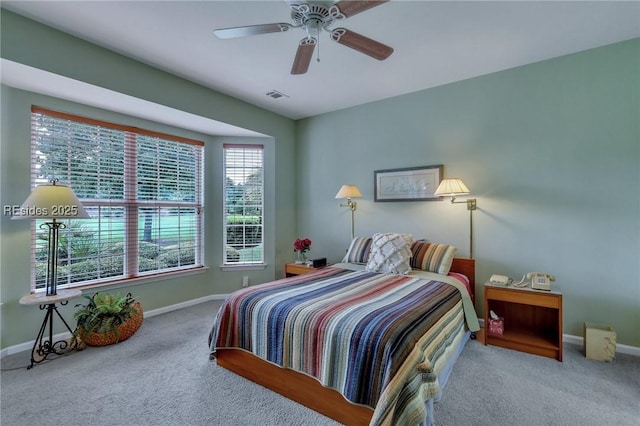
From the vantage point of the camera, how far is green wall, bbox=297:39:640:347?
8.62ft

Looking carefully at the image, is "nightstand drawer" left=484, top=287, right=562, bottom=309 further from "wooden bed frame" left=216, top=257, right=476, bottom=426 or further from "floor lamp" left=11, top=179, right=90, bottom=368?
"floor lamp" left=11, top=179, right=90, bottom=368

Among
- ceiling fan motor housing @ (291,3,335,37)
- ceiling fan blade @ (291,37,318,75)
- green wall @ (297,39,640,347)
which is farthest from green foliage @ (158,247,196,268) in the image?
ceiling fan motor housing @ (291,3,335,37)

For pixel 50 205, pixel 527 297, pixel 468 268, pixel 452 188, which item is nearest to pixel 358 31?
pixel 452 188

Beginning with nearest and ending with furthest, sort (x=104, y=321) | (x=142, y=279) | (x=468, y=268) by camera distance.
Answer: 1. (x=104, y=321)
2. (x=468, y=268)
3. (x=142, y=279)

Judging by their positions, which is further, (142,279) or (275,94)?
(275,94)

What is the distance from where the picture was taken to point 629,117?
260cm

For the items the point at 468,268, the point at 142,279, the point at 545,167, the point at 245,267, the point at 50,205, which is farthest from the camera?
the point at 245,267

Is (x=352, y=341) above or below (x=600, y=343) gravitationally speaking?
above

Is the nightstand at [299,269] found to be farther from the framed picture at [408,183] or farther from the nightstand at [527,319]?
the nightstand at [527,319]

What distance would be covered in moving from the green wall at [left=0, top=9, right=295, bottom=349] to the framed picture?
1619 mm

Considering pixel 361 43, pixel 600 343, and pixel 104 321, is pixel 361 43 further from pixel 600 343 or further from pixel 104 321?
pixel 104 321

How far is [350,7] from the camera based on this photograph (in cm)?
168

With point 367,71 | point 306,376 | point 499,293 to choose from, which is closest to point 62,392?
point 306,376

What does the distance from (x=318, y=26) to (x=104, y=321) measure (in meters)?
3.21
